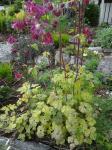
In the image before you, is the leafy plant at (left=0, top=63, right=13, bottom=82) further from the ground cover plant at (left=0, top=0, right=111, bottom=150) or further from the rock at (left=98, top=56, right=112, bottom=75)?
the rock at (left=98, top=56, right=112, bottom=75)

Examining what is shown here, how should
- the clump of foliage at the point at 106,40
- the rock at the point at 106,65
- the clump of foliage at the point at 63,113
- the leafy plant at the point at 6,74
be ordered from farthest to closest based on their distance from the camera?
Result: the clump of foliage at the point at 106,40, the rock at the point at 106,65, the leafy plant at the point at 6,74, the clump of foliage at the point at 63,113

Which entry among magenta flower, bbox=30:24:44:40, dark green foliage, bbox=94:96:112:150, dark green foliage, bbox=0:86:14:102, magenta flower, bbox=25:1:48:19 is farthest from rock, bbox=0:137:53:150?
magenta flower, bbox=25:1:48:19

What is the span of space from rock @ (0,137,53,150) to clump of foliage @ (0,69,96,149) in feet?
0.27

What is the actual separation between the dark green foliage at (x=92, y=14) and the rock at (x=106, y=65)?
15.3 ft

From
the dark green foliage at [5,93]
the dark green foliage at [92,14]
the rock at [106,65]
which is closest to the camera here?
the dark green foliage at [5,93]

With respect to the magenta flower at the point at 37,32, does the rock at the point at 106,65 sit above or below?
below

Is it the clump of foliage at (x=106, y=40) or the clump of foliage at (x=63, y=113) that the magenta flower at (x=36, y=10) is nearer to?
the clump of foliage at (x=63, y=113)

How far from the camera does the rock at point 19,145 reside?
4.03 metres

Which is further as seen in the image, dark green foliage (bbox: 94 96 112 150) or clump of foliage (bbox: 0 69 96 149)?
dark green foliage (bbox: 94 96 112 150)

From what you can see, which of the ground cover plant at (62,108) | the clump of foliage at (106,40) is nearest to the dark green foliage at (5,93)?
the ground cover plant at (62,108)

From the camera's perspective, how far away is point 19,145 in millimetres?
4102

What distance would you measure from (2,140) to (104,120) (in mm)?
1165

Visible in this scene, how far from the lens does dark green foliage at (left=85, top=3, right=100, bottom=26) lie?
11.9m

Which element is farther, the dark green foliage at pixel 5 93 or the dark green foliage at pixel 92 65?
the dark green foliage at pixel 92 65
